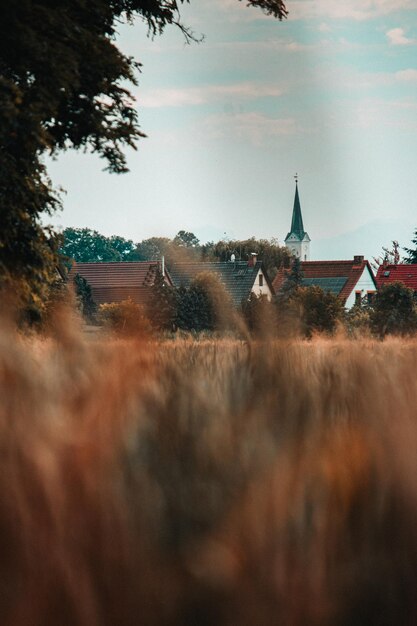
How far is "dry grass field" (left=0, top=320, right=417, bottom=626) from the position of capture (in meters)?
2.16

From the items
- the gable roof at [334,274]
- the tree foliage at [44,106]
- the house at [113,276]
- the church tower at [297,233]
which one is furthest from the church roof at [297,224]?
the tree foliage at [44,106]

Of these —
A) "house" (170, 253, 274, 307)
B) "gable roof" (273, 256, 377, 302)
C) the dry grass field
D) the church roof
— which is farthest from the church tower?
the dry grass field

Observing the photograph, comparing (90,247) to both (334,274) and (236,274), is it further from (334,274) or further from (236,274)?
(236,274)

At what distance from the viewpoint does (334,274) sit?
109875 millimetres

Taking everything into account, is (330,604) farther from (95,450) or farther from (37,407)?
(37,407)

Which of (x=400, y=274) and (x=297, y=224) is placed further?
(x=297, y=224)

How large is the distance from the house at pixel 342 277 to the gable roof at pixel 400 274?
5.56 ft

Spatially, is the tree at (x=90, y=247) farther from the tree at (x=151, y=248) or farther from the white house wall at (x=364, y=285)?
the white house wall at (x=364, y=285)

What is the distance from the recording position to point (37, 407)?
2.34 m

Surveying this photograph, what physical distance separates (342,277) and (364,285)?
2.35 meters

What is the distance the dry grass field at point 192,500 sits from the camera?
84.9 inches

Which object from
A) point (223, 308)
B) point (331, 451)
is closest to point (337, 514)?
point (331, 451)

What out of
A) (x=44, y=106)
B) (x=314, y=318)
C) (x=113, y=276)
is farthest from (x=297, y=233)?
(x=314, y=318)

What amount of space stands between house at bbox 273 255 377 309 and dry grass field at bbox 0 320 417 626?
4001 inches
